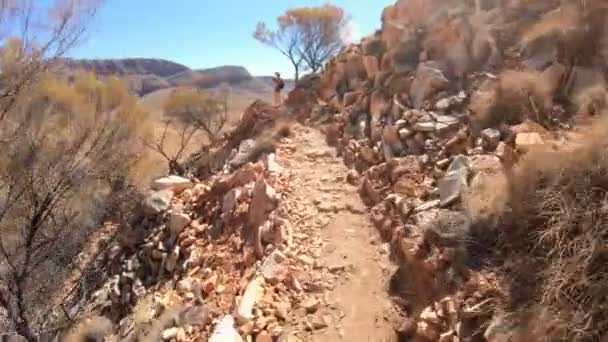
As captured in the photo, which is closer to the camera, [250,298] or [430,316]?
[430,316]

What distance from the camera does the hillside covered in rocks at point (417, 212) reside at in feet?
11.7

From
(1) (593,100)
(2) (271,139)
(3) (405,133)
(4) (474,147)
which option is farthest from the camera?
(2) (271,139)

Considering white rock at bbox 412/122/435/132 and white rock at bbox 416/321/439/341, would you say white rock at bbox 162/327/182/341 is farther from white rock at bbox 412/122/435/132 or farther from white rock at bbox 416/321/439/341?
white rock at bbox 412/122/435/132

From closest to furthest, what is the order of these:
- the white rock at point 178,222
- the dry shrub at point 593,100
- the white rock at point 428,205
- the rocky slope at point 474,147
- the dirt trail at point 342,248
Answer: the rocky slope at point 474,147 < the dirt trail at point 342,248 < the white rock at point 428,205 < the dry shrub at point 593,100 < the white rock at point 178,222

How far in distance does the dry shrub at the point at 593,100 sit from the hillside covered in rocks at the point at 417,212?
0.02 meters

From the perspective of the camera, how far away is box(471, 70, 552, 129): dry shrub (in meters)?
5.87

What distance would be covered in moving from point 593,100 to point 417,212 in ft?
8.98

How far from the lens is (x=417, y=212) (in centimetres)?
531

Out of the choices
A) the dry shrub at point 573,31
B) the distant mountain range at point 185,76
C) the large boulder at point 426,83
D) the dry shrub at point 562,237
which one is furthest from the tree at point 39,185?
the distant mountain range at point 185,76

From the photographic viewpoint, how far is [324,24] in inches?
812

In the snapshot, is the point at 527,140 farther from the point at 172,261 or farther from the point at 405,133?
the point at 172,261

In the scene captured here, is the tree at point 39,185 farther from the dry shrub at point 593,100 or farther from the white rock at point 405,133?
the dry shrub at point 593,100

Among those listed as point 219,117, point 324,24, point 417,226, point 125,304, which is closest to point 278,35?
point 324,24

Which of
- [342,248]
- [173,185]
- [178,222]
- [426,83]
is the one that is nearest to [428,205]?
[342,248]
